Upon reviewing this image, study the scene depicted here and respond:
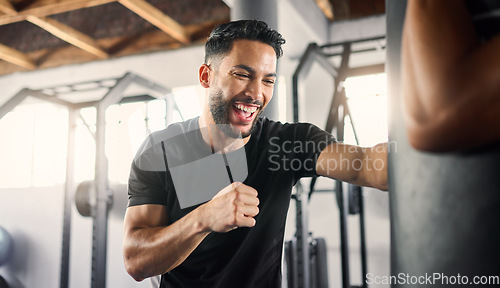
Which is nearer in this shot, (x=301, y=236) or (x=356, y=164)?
(x=356, y=164)

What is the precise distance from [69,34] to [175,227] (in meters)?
3.87

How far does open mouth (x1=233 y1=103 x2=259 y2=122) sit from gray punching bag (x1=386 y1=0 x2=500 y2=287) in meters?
0.74

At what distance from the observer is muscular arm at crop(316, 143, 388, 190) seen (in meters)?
0.79

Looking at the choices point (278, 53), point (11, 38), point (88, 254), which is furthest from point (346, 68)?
point (11, 38)

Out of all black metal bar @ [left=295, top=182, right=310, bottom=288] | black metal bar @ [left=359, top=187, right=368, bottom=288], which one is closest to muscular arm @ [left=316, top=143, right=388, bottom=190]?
black metal bar @ [left=295, top=182, right=310, bottom=288]

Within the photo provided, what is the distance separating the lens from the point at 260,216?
106 centimetres

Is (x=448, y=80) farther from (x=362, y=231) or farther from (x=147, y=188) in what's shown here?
(x=362, y=231)

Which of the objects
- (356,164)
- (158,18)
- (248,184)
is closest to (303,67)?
(248,184)

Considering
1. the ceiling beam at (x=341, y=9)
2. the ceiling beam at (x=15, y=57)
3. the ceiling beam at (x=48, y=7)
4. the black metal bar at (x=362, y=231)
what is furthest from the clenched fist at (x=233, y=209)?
the ceiling beam at (x=15, y=57)

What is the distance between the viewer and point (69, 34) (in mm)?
4074

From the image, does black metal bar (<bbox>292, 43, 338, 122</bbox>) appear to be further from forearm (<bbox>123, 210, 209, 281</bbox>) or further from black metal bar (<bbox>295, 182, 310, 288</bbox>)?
forearm (<bbox>123, 210, 209, 281</bbox>)

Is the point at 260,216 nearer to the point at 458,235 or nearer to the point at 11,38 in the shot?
the point at 458,235

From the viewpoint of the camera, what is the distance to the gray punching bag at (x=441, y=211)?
274mm

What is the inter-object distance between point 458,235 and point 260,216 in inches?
31.4
